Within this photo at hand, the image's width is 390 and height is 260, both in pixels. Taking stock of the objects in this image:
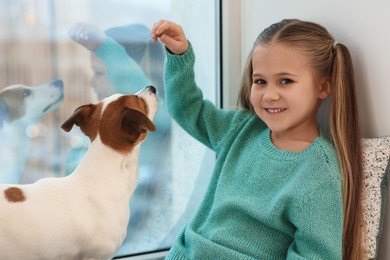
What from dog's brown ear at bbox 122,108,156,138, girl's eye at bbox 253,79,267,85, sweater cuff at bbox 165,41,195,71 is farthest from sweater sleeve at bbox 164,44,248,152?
dog's brown ear at bbox 122,108,156,138

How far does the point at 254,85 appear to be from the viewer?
1.22 m

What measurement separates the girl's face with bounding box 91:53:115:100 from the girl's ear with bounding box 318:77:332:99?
637mm

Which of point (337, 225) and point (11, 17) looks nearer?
point (337, 225)

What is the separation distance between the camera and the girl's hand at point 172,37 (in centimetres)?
120

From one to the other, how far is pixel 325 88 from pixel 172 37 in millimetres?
400

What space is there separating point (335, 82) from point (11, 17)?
856 mm

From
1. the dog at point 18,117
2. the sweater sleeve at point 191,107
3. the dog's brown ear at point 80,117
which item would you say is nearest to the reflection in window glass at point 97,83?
the dog at point 18,117

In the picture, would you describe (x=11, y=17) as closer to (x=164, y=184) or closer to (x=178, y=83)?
(x=178, y=83)

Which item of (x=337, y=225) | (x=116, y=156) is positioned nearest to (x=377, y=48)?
(x=337, y=225)

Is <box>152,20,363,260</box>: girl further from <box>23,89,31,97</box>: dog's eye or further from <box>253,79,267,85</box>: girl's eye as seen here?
<box>23,89,31,97</box>: dog's eye

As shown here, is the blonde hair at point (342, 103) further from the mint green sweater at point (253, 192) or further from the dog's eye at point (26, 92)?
the dog's eye at point (26, 92)

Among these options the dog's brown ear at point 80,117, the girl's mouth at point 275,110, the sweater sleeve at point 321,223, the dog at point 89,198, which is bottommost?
the sweater sleeve at point 321,223

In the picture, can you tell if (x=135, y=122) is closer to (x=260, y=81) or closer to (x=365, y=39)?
(x=260, y=81)

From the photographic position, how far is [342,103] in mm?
1126
